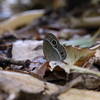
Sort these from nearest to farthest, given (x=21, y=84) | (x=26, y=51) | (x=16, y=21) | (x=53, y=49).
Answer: (x=21, y=84), (x=53, y=49), (x=26, y=51), (x=16, y=21)

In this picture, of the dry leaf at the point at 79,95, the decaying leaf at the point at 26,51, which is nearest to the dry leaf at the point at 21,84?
the dry leaf at the point at 79,95

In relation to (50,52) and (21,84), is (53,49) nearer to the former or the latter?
(50,52)

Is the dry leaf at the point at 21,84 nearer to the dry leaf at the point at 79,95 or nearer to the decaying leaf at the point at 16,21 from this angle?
the dry leaf at the point at 79,95

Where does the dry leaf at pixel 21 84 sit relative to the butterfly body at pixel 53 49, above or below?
below

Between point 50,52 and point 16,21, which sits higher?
point 16,21

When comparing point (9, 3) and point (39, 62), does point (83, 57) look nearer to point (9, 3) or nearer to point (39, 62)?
point (39, 62)

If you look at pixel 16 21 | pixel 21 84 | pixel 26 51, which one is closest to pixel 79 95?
pixel 21 84

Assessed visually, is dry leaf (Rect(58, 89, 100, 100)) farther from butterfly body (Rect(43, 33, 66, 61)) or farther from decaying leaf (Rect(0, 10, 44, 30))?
decaying leaf (Rect(0, 10, 44, 30))

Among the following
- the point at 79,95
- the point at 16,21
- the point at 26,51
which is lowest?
the point at 79,95
